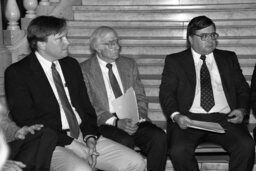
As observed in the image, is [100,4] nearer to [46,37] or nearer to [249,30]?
[249,30]

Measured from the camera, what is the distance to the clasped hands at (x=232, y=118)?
4.05 m

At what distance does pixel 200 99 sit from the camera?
4312 millimetres

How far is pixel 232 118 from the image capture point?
13.8ft

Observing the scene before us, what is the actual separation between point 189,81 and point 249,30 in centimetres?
239

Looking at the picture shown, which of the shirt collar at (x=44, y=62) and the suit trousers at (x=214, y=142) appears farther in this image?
the suit trousers at (x=214, y=142)

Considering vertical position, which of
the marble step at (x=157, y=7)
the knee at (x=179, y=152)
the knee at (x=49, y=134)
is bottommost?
the knee at (x=179, y=152)

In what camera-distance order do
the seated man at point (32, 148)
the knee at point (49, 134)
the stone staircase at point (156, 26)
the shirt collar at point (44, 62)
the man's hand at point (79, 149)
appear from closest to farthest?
the seated man at point (32, 148) < the knee at point (49, 134) < the man's hand at point (79, 149) < the shirt collar at point (44, 62) < the stone staircase at point (156, 26)

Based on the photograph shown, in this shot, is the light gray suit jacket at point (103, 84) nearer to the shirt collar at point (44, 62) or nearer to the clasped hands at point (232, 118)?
the clasped hands at point (232, 118)

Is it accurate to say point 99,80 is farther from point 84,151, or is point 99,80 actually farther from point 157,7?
point 157,7

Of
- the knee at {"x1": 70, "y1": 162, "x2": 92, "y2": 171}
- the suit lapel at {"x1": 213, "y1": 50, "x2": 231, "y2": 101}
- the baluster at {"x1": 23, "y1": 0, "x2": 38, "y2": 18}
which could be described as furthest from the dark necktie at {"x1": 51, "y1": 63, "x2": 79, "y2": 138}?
the baluster at {"x1": 23, "y1": 0, "x2": 38, "y2": 18}

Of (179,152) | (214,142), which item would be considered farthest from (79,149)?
(214,142)

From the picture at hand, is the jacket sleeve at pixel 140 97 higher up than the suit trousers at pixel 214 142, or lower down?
higher up

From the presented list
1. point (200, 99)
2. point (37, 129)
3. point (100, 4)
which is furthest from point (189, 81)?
point (100, 4)

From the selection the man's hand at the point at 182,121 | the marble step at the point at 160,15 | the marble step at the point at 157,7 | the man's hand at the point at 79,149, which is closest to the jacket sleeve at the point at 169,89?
the man's hand at the point at 182,121
